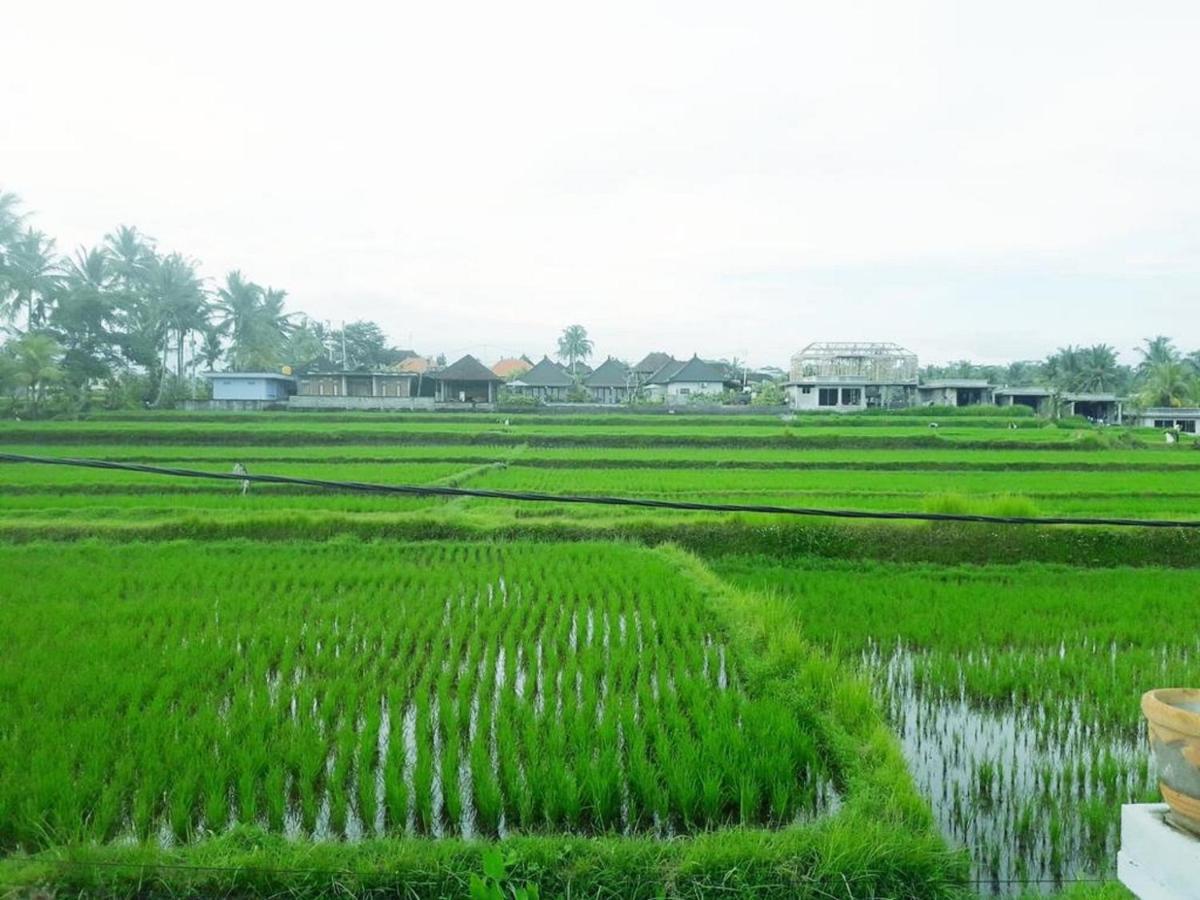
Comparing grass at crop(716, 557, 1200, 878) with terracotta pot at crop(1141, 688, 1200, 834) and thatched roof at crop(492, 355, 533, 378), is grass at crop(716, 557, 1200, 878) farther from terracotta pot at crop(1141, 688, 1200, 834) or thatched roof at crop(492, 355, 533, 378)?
thatched roof at crop(492, 355, 533, 378)

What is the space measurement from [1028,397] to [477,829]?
55.0m

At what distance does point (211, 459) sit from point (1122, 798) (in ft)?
66.8

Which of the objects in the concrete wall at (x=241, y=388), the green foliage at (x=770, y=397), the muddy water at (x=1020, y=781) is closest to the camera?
the muddy water at (x=1020, y=781)

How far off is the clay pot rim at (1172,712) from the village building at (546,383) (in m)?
47.1

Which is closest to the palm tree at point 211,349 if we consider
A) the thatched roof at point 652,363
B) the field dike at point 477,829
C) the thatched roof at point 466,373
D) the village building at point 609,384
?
the thatched roof at point 466,373

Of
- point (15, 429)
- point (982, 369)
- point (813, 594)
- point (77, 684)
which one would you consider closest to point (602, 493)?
point (813, 594)

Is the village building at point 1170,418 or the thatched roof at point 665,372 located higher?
the thatched roof at point 665,372

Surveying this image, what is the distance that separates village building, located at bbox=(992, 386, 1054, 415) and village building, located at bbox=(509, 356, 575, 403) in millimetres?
25174

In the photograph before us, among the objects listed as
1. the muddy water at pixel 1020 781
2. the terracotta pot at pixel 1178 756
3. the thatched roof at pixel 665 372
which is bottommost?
the muddy water at pixel 1020 781

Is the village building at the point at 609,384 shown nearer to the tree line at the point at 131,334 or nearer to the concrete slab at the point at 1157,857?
the tree line at the point at 131,334

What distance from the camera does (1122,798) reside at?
4422 mm

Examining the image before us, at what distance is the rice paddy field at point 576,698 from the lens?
3.49 meters

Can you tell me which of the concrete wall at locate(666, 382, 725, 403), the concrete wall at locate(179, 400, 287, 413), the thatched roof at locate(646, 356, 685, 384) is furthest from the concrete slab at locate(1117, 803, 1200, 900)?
the thatched roof at locate(646, 356, 685, 384)

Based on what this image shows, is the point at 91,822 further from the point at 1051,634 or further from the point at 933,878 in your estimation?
the point at 1051,634
